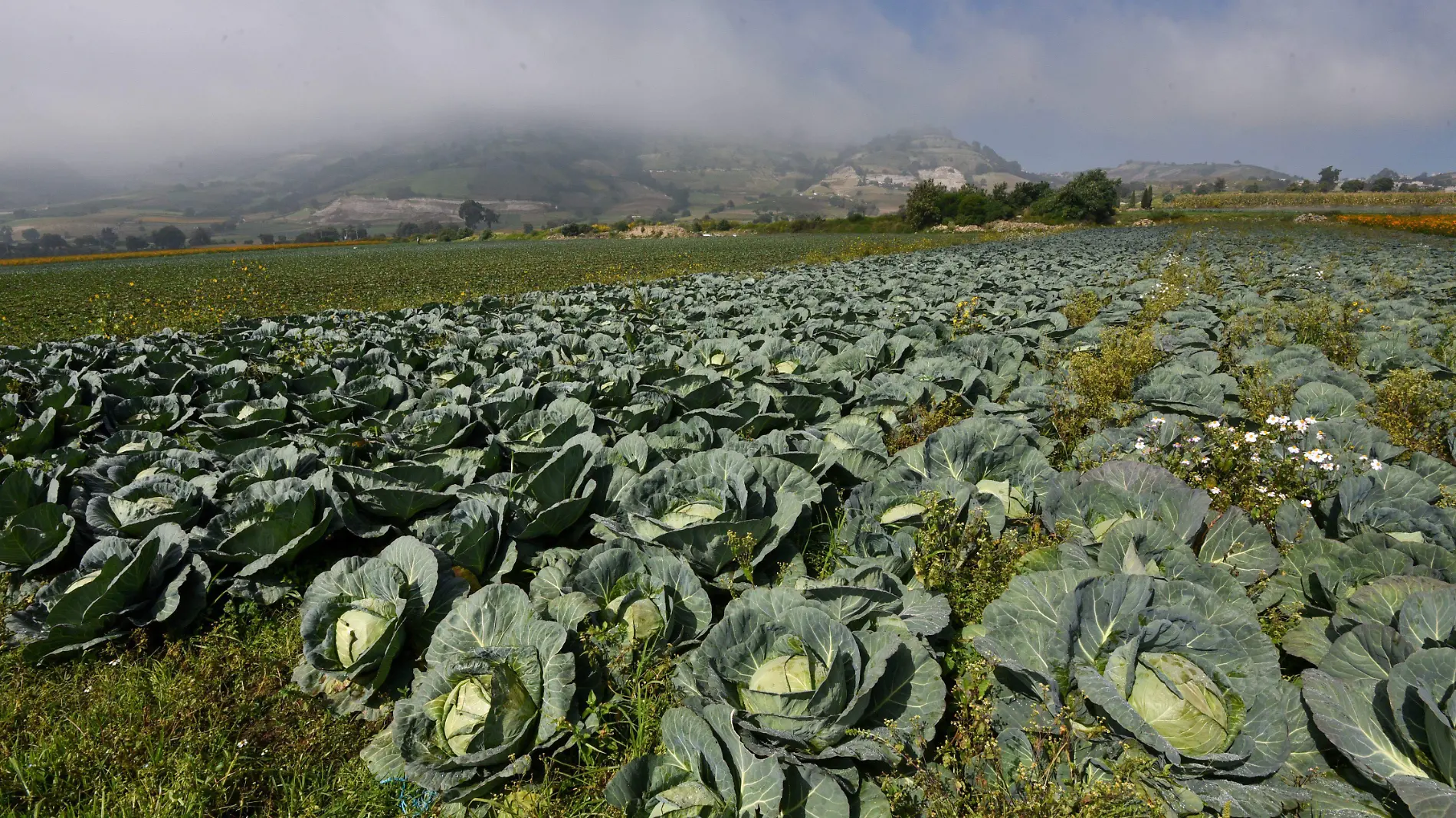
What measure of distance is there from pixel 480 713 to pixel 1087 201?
88.0 m

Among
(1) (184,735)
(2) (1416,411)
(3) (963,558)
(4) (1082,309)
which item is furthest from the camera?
(4) (1082,309)

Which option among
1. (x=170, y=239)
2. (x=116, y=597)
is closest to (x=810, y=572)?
Answer: (x=116, y=597)

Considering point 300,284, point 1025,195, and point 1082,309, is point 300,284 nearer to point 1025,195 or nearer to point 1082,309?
point 1082,309

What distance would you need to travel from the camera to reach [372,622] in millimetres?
2695

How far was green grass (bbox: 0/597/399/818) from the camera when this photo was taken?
2.33 m

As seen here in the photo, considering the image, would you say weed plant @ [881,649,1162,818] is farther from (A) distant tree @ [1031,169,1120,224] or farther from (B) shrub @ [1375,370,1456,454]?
(A) distant tree @ [1031,169,1120,224]

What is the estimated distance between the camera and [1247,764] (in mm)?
1807

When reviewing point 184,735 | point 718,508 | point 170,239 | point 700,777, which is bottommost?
point 184,735

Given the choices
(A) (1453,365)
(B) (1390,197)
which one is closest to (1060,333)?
(A) (1453,365)

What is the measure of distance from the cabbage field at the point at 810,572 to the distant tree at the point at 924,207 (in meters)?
75.4

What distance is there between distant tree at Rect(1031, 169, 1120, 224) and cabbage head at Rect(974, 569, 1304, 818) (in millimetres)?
86204

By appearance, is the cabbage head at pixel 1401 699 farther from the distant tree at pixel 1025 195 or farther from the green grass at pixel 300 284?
the distant tree at pixel 1025 195

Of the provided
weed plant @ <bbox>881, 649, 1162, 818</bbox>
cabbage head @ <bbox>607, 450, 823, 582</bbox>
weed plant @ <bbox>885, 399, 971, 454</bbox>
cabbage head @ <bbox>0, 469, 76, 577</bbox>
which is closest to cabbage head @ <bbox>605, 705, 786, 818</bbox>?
weed plant @ <bbox>881, 649, 1162, 818</bbox>

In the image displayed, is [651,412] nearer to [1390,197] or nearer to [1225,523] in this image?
[1225,523]
